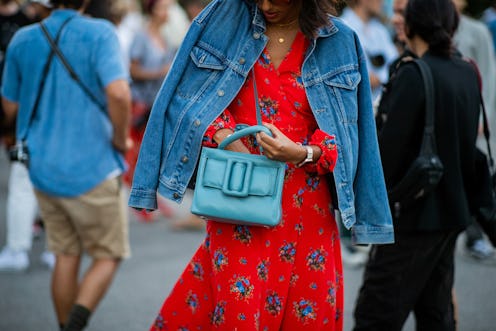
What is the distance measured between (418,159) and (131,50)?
5.76 m

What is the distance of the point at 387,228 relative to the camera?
3.36 meters

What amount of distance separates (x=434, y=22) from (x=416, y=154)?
0.63 meters

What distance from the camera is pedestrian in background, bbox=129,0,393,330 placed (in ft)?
10.3

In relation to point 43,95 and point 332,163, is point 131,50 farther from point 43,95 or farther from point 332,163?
point 332,163

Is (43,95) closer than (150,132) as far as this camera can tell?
No

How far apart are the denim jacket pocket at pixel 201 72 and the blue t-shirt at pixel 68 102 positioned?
154 cm

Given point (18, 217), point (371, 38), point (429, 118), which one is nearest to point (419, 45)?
point (429, 118)

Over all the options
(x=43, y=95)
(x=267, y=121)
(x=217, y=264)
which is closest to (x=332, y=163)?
(x=267, y=121)

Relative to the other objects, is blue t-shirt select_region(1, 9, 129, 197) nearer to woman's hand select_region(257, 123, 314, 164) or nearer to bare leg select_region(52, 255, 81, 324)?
bare leg select_region(52, 255, 81, 324)

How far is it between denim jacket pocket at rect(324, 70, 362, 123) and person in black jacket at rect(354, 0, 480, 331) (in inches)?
24.8

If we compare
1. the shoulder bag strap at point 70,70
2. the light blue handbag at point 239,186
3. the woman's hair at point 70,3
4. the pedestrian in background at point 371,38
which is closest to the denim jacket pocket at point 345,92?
the light blue handbag at point 239,186

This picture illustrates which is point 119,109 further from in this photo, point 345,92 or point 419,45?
point 345,92

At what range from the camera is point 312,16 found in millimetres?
3236

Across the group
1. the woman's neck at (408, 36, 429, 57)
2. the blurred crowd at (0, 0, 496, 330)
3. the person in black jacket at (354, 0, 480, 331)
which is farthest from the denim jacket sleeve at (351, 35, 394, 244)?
the blurred crowd at (0, 0, 496, 330)
